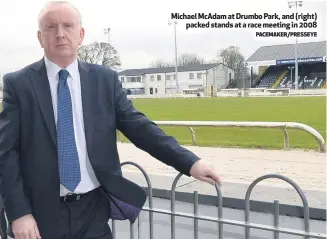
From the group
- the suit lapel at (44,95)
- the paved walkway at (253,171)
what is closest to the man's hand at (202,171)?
the suit lapel at (44,95)

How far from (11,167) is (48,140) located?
0.20 m

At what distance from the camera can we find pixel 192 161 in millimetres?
2195

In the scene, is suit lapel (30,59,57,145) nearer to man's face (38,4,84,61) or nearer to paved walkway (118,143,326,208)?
man's face (38,4,84,61)

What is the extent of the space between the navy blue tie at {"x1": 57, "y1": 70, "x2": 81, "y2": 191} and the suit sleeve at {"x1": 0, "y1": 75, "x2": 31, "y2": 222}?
194mm

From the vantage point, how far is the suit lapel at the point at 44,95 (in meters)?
2.13

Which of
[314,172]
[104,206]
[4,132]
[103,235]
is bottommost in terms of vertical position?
[314,172]

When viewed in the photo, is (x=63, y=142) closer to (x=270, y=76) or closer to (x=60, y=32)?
(x=60, y=32)

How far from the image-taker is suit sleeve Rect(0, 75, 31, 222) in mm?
2088

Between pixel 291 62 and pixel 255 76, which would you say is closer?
pixel 291 62

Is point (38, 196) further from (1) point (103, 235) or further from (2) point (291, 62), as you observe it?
(2) point (291, 62)

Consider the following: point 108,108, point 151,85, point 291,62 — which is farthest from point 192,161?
point 151,85

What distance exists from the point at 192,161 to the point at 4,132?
0.89 m

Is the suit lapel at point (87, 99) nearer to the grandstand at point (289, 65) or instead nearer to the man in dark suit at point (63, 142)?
the man in dark suit at point (63, 142)

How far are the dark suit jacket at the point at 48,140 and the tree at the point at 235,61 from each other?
7669 centimetres
